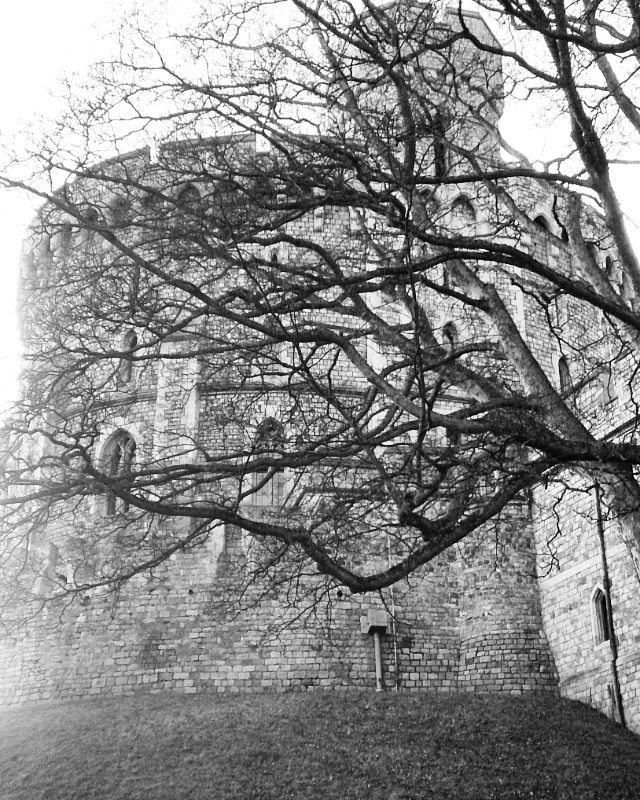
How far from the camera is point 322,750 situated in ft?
46.4

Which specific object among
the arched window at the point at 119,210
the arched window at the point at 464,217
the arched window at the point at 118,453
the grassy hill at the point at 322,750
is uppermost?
the arched window at the point at 464,217

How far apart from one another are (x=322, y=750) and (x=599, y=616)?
4766 millimetres

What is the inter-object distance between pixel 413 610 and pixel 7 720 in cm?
651

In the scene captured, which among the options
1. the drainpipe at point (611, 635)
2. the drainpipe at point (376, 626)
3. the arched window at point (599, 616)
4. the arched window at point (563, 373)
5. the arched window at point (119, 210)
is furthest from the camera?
the arched window at point (563, 373)

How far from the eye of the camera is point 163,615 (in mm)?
18250

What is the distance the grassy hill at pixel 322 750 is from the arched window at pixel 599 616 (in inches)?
42.6

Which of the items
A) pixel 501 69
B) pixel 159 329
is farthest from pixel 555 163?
pixel 159 329

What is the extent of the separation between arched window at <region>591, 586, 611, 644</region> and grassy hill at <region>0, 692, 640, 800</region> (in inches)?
42.6

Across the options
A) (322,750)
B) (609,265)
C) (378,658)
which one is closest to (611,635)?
(378,658)

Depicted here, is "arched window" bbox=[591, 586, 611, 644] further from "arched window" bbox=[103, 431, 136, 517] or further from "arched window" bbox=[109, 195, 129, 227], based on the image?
"arched window" bbox=[109, 195, 129, 227]

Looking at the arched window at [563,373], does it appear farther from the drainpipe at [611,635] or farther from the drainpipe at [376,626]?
the drainpipe at [376,626]

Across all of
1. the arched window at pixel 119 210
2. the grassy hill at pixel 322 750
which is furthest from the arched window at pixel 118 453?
the arched window at pixel 119 210

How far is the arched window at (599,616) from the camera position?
16.3 meters

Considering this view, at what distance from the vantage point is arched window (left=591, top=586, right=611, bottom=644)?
16.3 m
